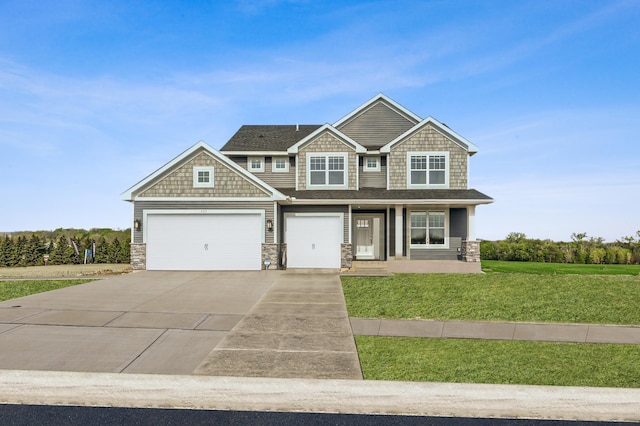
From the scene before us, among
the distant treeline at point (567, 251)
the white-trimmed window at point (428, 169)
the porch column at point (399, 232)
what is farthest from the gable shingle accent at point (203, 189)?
the distant treeline at point (567, 251)

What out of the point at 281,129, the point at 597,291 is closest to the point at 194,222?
the point at 281,129

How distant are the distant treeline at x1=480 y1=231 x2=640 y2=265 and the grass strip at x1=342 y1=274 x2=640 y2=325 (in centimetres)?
1346

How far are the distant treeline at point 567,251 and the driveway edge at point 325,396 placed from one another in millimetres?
25076

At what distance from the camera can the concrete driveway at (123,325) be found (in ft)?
21.5

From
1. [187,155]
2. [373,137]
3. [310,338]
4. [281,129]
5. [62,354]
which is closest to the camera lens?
[62,354]

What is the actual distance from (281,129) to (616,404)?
21.9 metres

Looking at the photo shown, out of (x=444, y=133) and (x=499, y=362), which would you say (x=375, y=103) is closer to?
(x=444, y=133)

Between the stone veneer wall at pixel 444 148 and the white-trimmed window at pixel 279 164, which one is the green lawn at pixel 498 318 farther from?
the white-trimmed window at pixel 279 164

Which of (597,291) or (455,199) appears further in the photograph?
(455,199)

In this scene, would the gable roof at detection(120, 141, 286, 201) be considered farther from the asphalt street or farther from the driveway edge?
the asphalt street

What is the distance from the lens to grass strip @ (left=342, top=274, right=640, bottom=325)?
1002 centimetres

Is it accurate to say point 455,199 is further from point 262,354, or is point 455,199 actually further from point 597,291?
point 262,354

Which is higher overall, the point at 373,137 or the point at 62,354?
the point at 373,137

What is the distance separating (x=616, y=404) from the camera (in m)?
5.26
